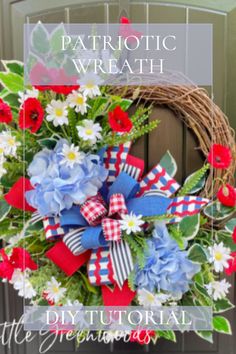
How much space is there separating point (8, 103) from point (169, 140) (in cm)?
41

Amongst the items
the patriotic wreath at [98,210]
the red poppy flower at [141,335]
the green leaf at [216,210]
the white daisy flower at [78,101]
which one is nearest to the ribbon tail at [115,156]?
the patriotic wreath at [98,210]

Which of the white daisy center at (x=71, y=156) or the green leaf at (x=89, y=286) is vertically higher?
the white daisy center at (x=71, y=156)

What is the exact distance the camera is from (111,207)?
2.58ft

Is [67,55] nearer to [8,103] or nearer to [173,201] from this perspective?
[8,103]

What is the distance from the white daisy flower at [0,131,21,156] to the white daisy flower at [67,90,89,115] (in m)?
0.16

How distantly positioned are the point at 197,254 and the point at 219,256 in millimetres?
54

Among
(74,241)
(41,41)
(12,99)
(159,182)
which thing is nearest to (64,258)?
(74,241)

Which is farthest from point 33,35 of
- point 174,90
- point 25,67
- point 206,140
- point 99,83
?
point 206,140

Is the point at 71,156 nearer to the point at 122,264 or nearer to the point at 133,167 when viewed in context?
the point at 133,167

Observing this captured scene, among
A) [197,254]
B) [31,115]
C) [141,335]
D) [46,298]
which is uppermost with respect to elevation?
[31,115]

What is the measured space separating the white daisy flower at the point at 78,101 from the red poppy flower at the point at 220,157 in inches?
12.2

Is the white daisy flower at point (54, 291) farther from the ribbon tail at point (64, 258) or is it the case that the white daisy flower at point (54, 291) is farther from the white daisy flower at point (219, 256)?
the white daisy flower at point (219, 256)

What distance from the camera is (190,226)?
81 cm

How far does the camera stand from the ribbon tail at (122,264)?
79 centimetres
